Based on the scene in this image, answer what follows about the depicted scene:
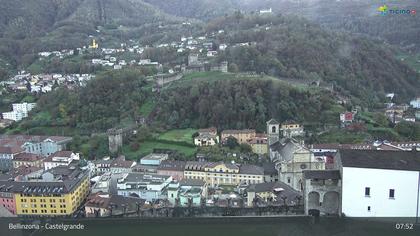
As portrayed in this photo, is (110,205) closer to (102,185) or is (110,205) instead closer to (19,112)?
(102,185)

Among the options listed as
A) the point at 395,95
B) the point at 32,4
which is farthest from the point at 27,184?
the point at 32,4

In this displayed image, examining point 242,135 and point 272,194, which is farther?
point 242,135

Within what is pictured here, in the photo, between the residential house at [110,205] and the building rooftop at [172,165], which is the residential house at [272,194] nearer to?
the residential house at [110,205]

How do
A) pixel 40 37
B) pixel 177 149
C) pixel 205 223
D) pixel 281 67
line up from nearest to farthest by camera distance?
pixel 205 223 < pixel 177 149 < pixel 281 67 < pixel 40 37

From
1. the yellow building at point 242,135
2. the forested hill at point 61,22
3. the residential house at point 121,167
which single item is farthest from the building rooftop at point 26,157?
the forested hill at point 61,22

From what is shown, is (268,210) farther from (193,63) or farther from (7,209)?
(193,63)

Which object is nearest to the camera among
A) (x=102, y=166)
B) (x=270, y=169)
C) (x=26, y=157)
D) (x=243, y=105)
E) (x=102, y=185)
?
(x=102, y=185)

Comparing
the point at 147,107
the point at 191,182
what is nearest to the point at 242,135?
the point at 191,182
